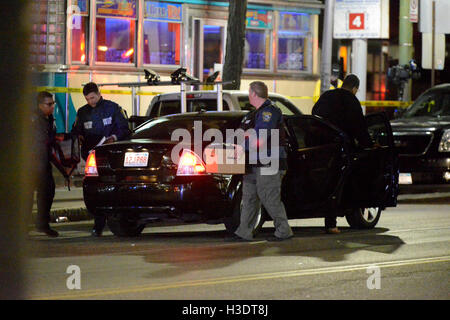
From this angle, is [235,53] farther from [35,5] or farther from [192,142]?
[35,5]

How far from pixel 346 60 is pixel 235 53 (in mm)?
13074

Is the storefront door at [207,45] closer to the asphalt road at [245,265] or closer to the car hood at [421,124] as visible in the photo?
the car hood at [421,124]

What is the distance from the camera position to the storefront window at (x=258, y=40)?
89.9ft

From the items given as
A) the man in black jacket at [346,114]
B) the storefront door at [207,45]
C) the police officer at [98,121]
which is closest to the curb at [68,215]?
the police officer at [98,121]

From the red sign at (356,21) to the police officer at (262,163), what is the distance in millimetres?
12526

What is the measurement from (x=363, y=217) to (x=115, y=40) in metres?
13.8

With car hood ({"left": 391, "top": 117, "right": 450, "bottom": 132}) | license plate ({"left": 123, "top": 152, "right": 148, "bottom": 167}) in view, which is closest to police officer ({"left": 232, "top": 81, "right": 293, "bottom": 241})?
license plate ({"left": 123, "top": 152, "right": 148, "bottom": 167})

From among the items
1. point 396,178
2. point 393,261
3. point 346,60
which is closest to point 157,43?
point 346,60

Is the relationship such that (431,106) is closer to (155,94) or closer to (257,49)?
(155,94)

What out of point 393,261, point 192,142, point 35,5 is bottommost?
point 393,261

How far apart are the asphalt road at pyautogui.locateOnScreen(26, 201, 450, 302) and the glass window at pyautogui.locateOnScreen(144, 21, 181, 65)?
43.8 ft

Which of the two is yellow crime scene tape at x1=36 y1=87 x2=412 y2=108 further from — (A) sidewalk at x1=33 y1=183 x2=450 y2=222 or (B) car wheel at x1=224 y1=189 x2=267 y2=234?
(B) car wheel at x1=224 y1=189 x2=267 y2=234

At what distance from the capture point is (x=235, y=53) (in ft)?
69.2

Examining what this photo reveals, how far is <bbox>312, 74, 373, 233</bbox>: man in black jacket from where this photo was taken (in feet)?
39.8
